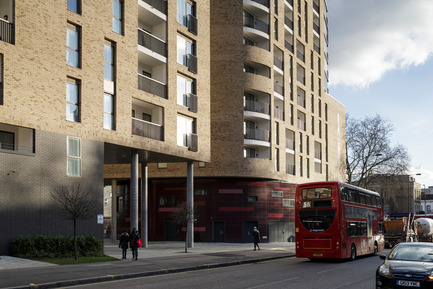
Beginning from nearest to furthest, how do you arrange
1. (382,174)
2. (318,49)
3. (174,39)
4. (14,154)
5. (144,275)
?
(144,275) < (14,154) < (174,39) < (382,174) < (318,49)

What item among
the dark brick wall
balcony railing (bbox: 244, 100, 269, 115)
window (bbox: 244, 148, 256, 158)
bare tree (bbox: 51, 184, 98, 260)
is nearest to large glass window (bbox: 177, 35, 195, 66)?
balcony railing (bbox: 244, 100, 269, 115)

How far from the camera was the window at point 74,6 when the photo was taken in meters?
27.5

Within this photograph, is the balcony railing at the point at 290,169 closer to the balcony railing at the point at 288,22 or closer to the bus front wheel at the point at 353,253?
the balcony railing at the point at 288,22

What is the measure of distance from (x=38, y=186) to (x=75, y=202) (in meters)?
2.30

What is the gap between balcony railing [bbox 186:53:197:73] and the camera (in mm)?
38447

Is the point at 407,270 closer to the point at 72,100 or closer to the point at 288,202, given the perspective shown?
the point at 72,100

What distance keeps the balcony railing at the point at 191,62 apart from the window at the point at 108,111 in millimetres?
9545

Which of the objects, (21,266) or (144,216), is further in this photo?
(144,216)

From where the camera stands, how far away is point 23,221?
24.1 metres

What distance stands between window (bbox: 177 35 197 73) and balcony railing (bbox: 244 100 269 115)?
34.3 feet

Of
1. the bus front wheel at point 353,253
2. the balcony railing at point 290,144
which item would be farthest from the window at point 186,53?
the balcony railing at point 290,144

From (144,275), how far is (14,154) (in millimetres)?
8817

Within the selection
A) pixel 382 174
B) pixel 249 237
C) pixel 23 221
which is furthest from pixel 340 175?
pixel 23 221

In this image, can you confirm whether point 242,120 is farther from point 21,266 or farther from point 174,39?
point 21,266
